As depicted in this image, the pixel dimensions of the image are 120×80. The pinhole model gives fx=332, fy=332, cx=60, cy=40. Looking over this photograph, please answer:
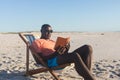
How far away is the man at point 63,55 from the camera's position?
5887 millimetres

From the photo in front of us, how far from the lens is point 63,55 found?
6293 mm

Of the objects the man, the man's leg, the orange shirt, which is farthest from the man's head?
the man's leg

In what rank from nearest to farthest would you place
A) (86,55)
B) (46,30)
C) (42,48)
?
(86,55) → (42,48) → (46,30)

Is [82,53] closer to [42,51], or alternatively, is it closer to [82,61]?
[82,61]

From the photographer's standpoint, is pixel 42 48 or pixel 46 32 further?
pixel 46 32

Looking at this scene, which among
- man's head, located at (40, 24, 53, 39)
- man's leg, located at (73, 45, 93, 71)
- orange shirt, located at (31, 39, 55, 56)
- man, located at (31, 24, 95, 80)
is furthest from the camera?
man's head, located at (40, 24, 53, 39)

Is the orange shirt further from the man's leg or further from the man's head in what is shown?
the man's leg

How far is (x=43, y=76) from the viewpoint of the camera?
7.29 metres

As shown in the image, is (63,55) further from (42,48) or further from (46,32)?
(46,32)

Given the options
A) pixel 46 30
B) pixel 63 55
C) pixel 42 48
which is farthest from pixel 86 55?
pixel 46 30

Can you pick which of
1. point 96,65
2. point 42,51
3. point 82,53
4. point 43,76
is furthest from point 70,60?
point 96,65

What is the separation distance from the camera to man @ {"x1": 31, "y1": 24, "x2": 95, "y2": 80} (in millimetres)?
5887

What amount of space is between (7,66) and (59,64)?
261cm

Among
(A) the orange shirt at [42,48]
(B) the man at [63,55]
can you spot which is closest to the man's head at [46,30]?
(B) the man at [63,55]
